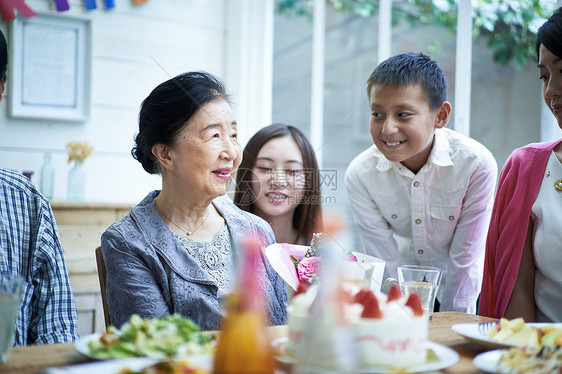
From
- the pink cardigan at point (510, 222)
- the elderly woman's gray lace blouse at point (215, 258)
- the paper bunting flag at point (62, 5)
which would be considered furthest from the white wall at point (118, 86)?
the pink cardigan at point (510, 222)

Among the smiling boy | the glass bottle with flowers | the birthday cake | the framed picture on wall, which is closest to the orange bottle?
the birthday cake

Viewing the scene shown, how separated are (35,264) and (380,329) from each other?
99 cm

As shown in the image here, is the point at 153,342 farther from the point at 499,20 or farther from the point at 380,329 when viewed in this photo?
the point at 499,20

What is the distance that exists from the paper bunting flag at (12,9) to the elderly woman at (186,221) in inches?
67.1

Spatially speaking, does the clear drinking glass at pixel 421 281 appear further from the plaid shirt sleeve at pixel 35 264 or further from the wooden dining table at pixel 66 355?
the plaid shirt sleeve at pixel 35 264

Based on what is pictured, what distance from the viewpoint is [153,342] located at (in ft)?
2.95

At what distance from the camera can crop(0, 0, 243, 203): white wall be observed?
122 inches

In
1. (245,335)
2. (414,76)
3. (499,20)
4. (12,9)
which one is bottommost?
(245,335)

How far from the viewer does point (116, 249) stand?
1.49 meters

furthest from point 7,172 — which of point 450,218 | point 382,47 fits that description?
point 382,47

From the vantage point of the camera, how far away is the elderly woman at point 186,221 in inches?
58.5

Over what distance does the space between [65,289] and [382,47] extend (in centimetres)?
208

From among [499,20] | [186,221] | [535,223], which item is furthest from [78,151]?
[535,223]

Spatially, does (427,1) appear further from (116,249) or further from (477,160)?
(116,249)
